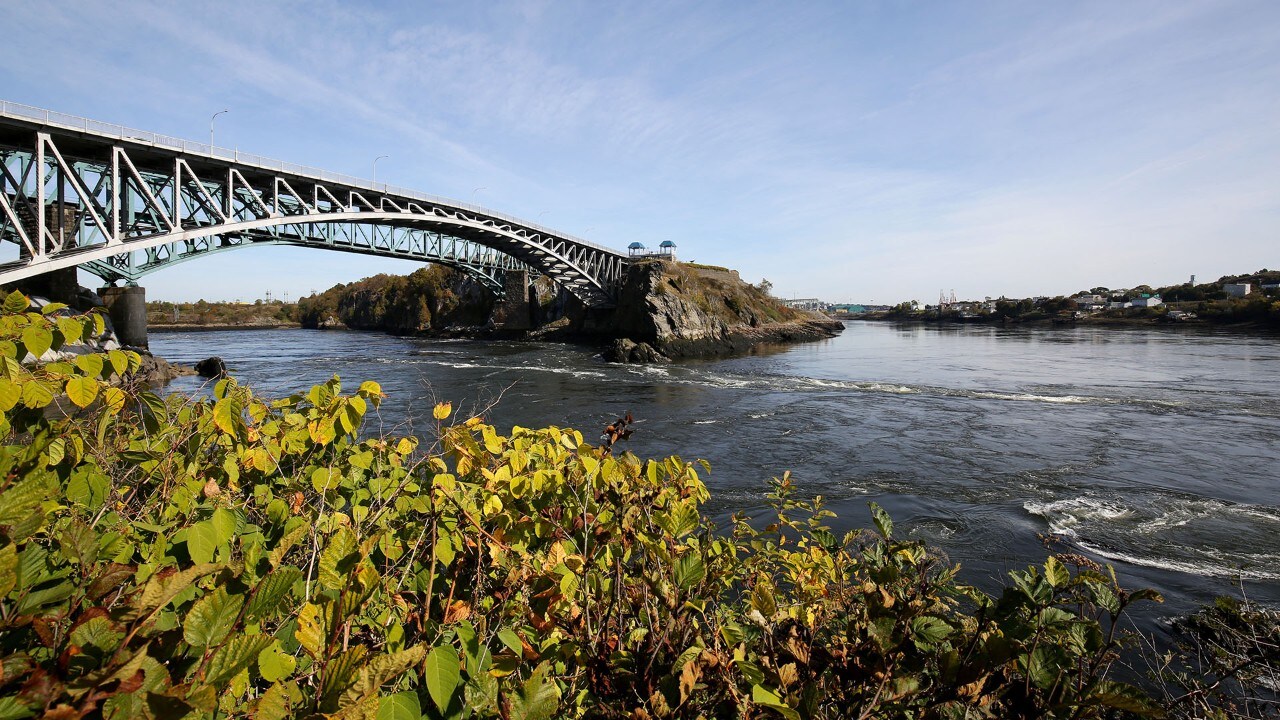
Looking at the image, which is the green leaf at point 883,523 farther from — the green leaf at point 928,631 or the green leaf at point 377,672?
the green leaf at point 377,672

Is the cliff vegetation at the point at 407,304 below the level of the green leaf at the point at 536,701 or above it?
above

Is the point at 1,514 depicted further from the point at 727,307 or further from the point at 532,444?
the point at 727,307

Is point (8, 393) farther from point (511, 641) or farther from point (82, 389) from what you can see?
point (511, 641)

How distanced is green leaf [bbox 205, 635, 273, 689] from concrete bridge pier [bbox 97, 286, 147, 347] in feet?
113

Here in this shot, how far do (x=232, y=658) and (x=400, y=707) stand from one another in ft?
0.98

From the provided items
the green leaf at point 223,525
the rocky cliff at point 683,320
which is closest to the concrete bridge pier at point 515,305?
the rocky cliff at point 683,320

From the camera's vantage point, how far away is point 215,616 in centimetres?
96

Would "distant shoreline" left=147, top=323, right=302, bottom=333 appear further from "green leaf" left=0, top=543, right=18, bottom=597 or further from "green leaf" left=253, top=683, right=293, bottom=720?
"green leaf" left=253, top=683, right=293, bottom=720

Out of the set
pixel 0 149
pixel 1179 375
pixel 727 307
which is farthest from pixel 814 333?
pixel 0 149

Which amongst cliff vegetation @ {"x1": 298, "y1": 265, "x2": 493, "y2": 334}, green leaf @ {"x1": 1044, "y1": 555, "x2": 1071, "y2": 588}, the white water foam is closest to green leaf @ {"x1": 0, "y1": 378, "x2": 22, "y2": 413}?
green leaf @ {"x1": 1044, "y1": 555, "x2": 1071, "y2": 588}

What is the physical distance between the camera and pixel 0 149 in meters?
23.2

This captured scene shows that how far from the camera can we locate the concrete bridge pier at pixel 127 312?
1041 inches

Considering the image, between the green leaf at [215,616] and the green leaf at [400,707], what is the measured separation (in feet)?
0.98

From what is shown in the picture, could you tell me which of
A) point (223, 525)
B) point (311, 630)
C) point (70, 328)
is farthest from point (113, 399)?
point (311, 630)
